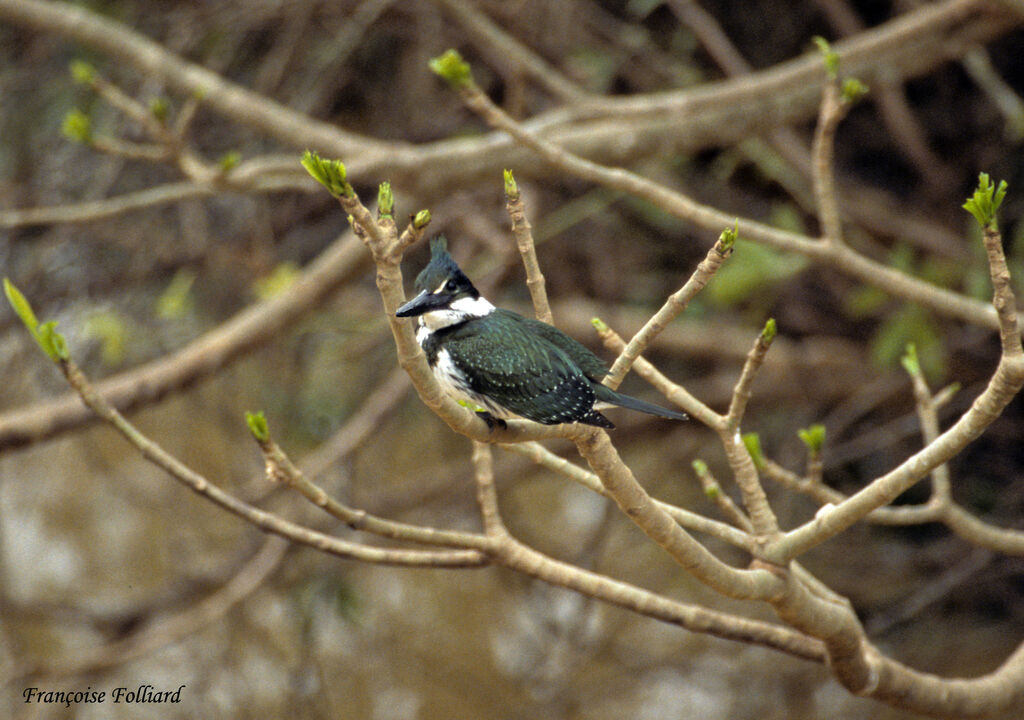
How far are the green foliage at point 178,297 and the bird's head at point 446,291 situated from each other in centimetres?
195

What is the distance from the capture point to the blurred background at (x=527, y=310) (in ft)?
12.3

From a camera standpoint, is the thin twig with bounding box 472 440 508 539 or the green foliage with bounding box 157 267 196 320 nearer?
the thin twig with bounding box 472 440 508 539

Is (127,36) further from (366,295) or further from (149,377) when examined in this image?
(366,295)

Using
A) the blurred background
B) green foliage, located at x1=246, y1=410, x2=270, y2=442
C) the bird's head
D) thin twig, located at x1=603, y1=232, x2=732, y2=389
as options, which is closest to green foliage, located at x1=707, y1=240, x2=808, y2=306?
the blurred background

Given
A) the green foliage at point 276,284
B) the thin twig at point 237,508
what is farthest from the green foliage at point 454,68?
the green foliage at point 276,284

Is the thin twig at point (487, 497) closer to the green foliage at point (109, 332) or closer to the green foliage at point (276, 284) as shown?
the green foliage at point (276, 284)

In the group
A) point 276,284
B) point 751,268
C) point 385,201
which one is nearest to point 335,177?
point 385,201

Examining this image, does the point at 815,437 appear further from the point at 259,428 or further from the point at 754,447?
the point at 259,428

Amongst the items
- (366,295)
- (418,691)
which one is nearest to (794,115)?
(366,295)

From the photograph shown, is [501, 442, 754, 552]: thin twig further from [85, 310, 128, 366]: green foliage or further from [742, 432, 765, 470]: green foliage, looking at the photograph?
[85, 310, 128, 366]: green foliage

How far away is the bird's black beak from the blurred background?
6.40 feet

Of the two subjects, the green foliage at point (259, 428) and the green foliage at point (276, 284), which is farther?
the green foliage at point (276, 284)

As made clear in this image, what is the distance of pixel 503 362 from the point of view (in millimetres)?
1353

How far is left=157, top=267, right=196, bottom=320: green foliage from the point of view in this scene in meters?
3.30
